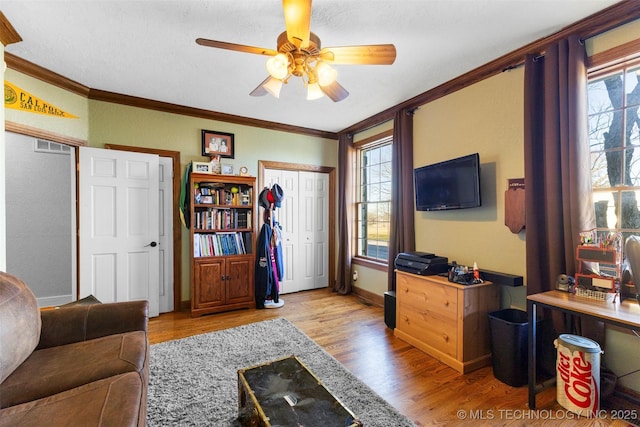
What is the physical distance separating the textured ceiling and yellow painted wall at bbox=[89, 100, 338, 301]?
0.37 meters

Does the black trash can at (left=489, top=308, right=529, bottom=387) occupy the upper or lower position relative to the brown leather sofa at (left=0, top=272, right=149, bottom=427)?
lower

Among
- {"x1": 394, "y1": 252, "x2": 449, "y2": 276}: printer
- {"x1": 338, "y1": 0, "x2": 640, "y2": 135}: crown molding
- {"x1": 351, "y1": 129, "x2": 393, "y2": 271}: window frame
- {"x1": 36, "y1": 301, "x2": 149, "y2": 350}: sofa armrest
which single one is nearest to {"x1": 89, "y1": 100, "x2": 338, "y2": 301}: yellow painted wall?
{"x1": 351, "y1": 129, "x2": 393, "y2": 271}: window frame

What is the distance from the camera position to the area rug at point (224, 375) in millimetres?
1738

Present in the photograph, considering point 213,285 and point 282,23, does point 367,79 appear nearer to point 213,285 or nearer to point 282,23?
point 282,23

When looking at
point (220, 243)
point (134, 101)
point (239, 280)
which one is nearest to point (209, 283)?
point (239, 280)

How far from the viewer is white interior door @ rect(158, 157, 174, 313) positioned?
3.61 meters

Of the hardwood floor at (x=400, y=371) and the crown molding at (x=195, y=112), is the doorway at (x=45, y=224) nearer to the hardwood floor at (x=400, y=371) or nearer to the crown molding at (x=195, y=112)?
the crown molding at (x=195, y=112)

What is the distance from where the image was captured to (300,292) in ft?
15.0

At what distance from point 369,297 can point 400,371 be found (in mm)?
1848

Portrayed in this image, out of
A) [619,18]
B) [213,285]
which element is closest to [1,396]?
[213,285]

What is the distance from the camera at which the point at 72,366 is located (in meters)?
1.46

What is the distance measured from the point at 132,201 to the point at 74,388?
2.48 meters

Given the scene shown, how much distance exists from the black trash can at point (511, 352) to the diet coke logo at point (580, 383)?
0.28 metres

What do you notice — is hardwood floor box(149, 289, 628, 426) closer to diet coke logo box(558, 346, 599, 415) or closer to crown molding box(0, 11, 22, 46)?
diet coke logo box(558, 346, 599, 415)
